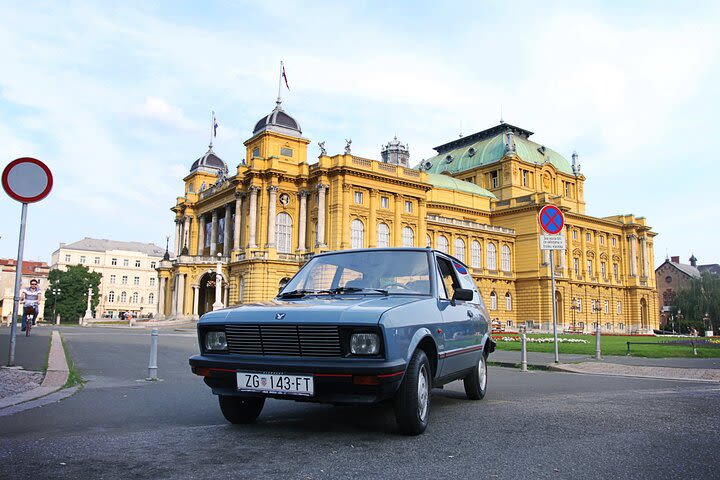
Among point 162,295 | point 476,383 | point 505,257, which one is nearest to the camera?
point 476,383

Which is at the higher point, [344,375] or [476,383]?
[344,375]

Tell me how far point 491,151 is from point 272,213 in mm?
35275

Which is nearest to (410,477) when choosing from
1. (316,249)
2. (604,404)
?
(604,404)

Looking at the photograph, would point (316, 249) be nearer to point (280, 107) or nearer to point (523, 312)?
point (280, 107)

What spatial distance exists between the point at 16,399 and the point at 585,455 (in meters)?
6.04

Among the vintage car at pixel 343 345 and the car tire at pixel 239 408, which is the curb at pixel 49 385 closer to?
the car tire at pixel 239 408

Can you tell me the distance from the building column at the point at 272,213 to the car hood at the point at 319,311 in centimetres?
4553

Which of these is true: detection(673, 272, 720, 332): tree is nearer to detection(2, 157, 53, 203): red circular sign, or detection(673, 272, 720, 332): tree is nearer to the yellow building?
the yellow building

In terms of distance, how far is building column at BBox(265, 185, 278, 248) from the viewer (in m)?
50.7

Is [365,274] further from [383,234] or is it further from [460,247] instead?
[460,247]

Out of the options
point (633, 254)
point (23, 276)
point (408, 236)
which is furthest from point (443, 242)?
point (23, 276)

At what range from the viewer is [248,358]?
16.1 ft

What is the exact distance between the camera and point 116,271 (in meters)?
101

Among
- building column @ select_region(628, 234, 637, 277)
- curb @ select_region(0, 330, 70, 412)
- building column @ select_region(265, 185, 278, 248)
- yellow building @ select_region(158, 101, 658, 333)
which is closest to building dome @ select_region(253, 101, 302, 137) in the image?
yellow building @ select_region(158, 101, 658, 333)
